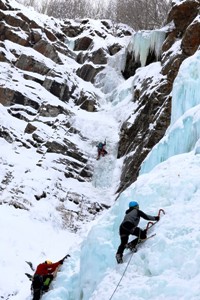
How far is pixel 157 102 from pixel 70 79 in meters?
12.1

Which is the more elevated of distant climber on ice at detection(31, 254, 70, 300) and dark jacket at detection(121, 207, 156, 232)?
dark jacket at detection(121, 207, 156, 232)

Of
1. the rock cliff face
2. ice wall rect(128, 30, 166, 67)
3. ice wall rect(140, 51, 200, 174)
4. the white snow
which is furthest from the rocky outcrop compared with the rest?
ice wall rect(140, 51, 200, 174)

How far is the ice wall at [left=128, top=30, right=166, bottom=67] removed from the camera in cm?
3033

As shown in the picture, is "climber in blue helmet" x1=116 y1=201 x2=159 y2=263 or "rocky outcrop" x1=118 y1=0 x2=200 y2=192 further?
"rocky outcrop" x1=118 y1=0 x2=200 y2=192

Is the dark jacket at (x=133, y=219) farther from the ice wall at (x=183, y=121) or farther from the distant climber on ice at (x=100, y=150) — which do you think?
the distant climber on ice at (x=100, y=150)

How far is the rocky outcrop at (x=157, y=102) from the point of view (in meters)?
20.0

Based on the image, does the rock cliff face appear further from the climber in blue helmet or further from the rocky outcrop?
the climber in blue helmet

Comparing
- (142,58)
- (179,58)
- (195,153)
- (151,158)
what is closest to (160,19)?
(142,58)

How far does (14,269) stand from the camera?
12797 millimetres

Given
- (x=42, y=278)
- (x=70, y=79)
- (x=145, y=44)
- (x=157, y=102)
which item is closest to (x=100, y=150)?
(x=157, y=102)

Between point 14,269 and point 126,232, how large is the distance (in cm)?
612

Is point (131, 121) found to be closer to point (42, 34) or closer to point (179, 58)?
point (179, 58)

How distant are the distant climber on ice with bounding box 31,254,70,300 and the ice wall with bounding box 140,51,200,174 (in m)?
4.01

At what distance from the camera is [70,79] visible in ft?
107
